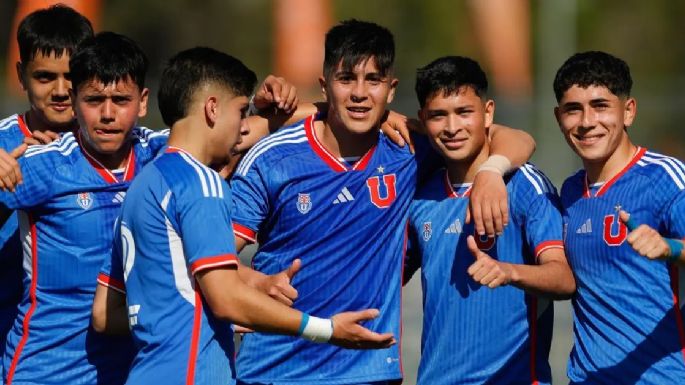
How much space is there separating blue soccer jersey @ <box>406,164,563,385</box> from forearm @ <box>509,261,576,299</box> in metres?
0.18

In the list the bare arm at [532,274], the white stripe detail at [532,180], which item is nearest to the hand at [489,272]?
the bare arm at [532,274]

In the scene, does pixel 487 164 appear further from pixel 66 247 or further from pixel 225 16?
pixel 225 16

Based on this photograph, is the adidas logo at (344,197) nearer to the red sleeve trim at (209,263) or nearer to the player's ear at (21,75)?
the red sleeve trim at (209,263)

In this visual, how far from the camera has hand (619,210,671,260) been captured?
217 inches

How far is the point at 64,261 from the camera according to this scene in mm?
6297

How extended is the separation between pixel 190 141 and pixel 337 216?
4.02 ft

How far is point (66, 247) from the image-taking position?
6.30m

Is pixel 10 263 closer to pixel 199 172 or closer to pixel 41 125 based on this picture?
pixel 41 125

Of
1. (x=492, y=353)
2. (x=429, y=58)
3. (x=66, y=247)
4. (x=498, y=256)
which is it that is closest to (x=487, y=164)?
(x=498, y=256)

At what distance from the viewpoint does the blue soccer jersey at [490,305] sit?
641cm

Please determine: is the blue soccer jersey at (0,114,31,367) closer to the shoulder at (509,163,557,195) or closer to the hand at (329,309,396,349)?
the hand at (329,309,396,349)

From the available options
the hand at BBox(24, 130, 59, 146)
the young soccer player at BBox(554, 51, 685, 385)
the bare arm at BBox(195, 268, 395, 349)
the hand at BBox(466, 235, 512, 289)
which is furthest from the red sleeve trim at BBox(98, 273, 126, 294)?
the young soccer player at BBox(554, 51, 685, 385)

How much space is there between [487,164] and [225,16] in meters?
26.4

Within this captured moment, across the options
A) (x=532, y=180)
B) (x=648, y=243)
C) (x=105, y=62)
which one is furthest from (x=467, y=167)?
(x=105, y=62)
